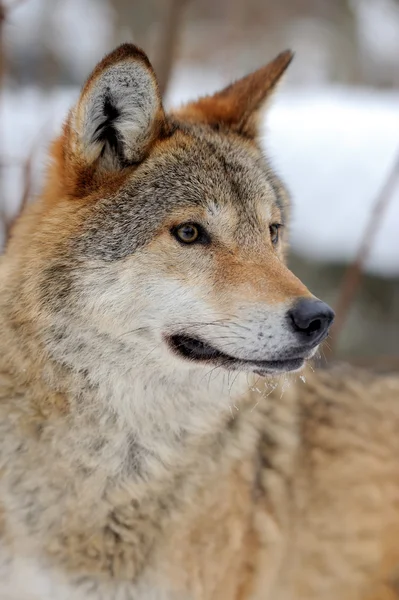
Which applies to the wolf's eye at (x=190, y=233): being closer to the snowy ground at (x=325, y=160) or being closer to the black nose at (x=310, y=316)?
the black nose at (x=310, y=316)

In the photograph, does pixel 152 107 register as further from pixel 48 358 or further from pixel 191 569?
pixel 191 569

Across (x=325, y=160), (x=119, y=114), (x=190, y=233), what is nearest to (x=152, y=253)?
(x=190, y=233)

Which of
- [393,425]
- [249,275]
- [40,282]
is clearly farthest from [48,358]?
[393,425]

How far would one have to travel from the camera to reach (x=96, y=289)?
8.79ft

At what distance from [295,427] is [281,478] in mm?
276

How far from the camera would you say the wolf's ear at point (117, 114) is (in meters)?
2.61

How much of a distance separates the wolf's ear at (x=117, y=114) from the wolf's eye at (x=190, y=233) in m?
0.35

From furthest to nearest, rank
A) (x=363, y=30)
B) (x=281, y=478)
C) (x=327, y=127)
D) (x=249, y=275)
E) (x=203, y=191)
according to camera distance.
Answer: (x=363, y=30) → (x=327, y=127) → (x=281, y=478) → (x=203, y=191) → (x=249, y=275)

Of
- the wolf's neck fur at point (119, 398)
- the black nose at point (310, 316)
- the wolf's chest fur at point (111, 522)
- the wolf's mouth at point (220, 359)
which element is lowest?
the wolf's chest fur at point (111, 522)

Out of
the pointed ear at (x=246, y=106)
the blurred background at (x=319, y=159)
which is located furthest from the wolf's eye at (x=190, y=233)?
the blurred background at (x=319, y=159)

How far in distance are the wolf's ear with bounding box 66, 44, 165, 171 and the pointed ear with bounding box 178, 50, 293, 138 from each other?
541 millimetres

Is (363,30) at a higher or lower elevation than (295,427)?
higher

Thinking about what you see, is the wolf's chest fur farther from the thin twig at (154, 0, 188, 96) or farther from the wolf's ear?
the thin twig at (154, 0, 188, 96)

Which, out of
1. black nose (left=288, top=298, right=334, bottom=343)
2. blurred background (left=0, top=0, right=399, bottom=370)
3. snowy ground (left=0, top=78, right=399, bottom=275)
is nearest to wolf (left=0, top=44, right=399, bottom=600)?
black nose (left=288, top=298, right=334, bottom=343)
